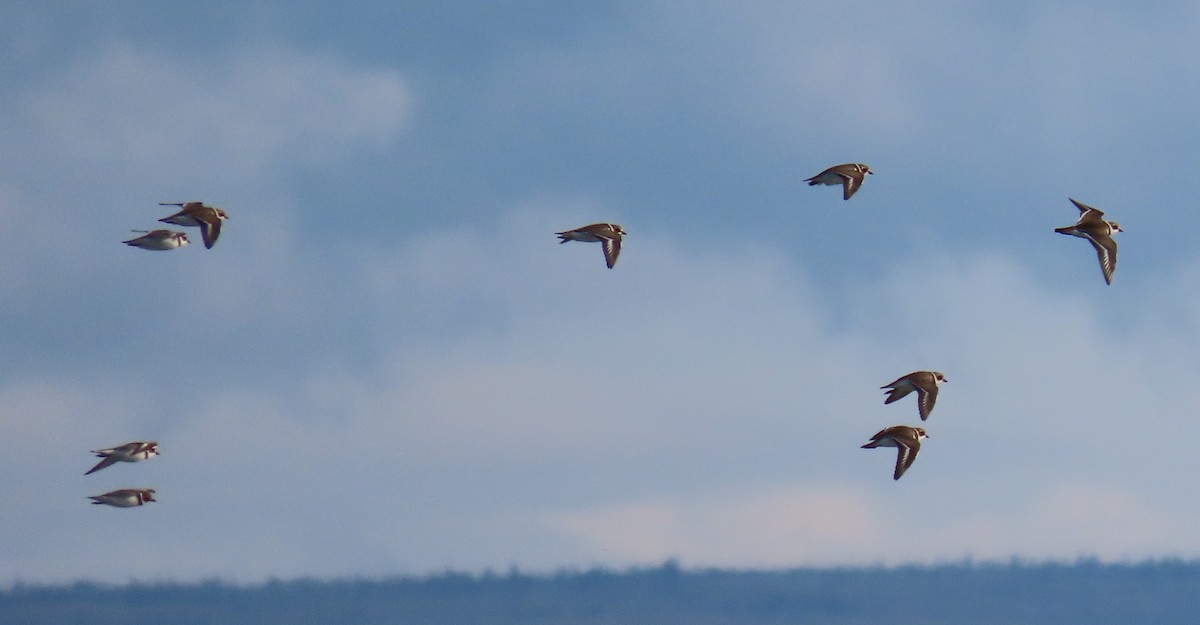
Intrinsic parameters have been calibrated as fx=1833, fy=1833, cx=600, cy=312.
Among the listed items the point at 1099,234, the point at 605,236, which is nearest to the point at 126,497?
the point at 605,236

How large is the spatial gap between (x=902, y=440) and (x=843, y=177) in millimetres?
13549

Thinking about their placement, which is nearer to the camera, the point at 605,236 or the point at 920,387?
the point at 920,387

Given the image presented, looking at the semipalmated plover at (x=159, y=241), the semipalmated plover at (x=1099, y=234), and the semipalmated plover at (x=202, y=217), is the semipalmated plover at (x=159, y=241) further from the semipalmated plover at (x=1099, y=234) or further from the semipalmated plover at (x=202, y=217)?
the semipalmated plover at (x=1099, y=234)

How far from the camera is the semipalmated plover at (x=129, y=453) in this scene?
81.6 m

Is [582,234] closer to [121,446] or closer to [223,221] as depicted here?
[223,221]

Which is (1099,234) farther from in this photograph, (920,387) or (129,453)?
(129,453)

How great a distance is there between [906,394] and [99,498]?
36.2m

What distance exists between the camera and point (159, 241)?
281 feet

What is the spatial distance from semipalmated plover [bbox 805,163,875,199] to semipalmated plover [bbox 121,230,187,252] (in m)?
29.6

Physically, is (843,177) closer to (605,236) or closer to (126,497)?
(605,236)

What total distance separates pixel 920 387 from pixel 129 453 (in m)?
36.2

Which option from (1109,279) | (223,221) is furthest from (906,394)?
(223,221)

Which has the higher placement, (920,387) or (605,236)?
(605,236)

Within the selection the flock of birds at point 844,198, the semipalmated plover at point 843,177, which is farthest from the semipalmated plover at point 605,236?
the semipalmated plover at point 843,177
